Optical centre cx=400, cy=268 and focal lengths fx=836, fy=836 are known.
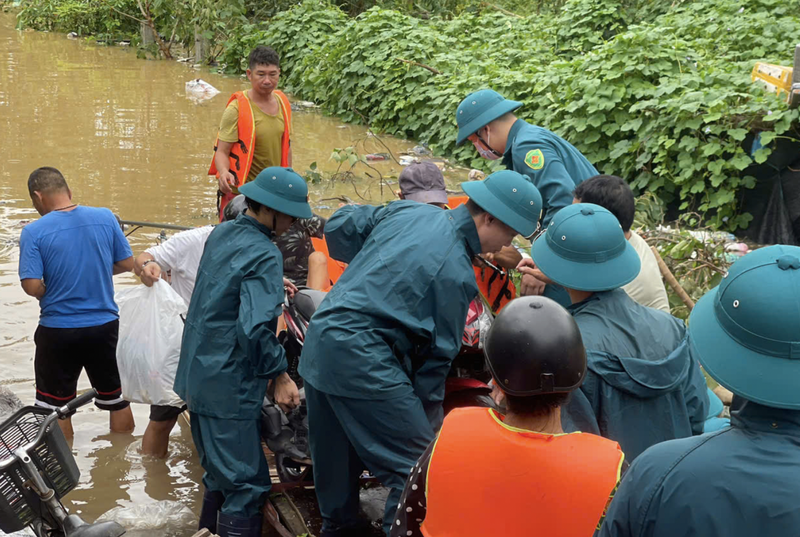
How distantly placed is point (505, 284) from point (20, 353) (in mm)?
3451

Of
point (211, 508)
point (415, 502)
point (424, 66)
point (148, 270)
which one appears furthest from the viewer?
point (424, 66)

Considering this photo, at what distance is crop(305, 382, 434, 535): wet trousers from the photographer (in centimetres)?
286

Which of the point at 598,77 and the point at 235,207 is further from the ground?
the point at 598,77

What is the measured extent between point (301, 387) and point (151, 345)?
84cm

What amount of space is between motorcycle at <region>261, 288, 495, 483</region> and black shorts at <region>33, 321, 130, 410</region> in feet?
3.79

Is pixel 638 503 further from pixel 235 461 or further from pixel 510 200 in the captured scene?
pixel 235 461

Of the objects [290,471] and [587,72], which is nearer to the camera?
[290,471]

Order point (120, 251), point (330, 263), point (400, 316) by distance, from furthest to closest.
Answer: point (330, 263) < point (120, 251) < point (400, 316)

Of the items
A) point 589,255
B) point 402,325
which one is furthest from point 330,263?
point 589,255

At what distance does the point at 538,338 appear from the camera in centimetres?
189

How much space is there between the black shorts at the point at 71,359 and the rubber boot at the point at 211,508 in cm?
117

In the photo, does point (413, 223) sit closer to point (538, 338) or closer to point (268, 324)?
point (268, 324)

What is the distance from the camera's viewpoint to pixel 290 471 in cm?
386

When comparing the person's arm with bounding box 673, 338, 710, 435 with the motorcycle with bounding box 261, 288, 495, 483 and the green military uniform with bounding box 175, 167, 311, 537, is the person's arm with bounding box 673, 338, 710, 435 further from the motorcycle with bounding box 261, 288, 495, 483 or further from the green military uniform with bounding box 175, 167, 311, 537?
the green military uniform with bounding box 175, 167, 311, 537
